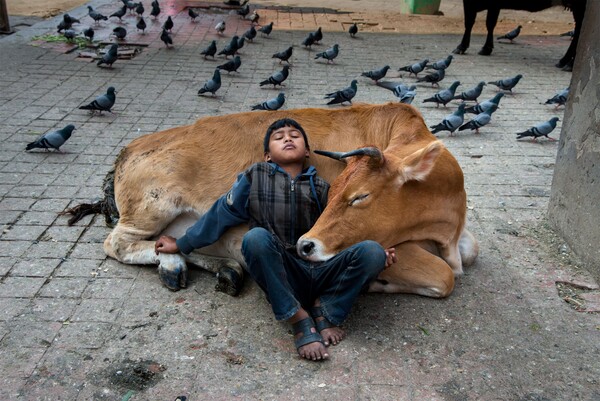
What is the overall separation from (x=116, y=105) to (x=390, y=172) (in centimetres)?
623

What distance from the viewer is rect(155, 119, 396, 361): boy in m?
3.98

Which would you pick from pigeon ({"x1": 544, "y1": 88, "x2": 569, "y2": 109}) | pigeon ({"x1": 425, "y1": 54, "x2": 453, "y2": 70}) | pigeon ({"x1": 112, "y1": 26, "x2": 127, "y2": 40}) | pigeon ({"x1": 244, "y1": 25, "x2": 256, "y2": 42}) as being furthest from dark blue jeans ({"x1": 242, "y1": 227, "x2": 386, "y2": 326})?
pigeon ({"x1": 112, "y1": 26, "x2": 127, "y2": 40})

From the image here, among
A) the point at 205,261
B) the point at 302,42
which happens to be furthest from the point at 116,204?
the point at 302,42

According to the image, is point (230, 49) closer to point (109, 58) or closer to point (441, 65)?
point (109, 58)

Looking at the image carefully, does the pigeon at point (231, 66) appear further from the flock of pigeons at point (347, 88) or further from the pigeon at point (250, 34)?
the pigeon at point (250, 34)

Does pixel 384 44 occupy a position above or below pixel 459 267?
below

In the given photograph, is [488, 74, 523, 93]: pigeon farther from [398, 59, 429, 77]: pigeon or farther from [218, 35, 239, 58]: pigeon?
[218, 35, 239, 58]: pigeon

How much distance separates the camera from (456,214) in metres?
4.74

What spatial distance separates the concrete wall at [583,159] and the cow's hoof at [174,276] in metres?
3.19

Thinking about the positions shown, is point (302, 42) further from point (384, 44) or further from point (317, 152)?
point (317, 152)

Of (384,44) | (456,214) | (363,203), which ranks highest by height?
(363,203)

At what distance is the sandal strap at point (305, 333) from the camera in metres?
3.94

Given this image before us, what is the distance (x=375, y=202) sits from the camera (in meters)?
4.27

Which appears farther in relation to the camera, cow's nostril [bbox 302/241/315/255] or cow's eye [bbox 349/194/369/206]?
cow's eye [bbox 349/194/369/206]
